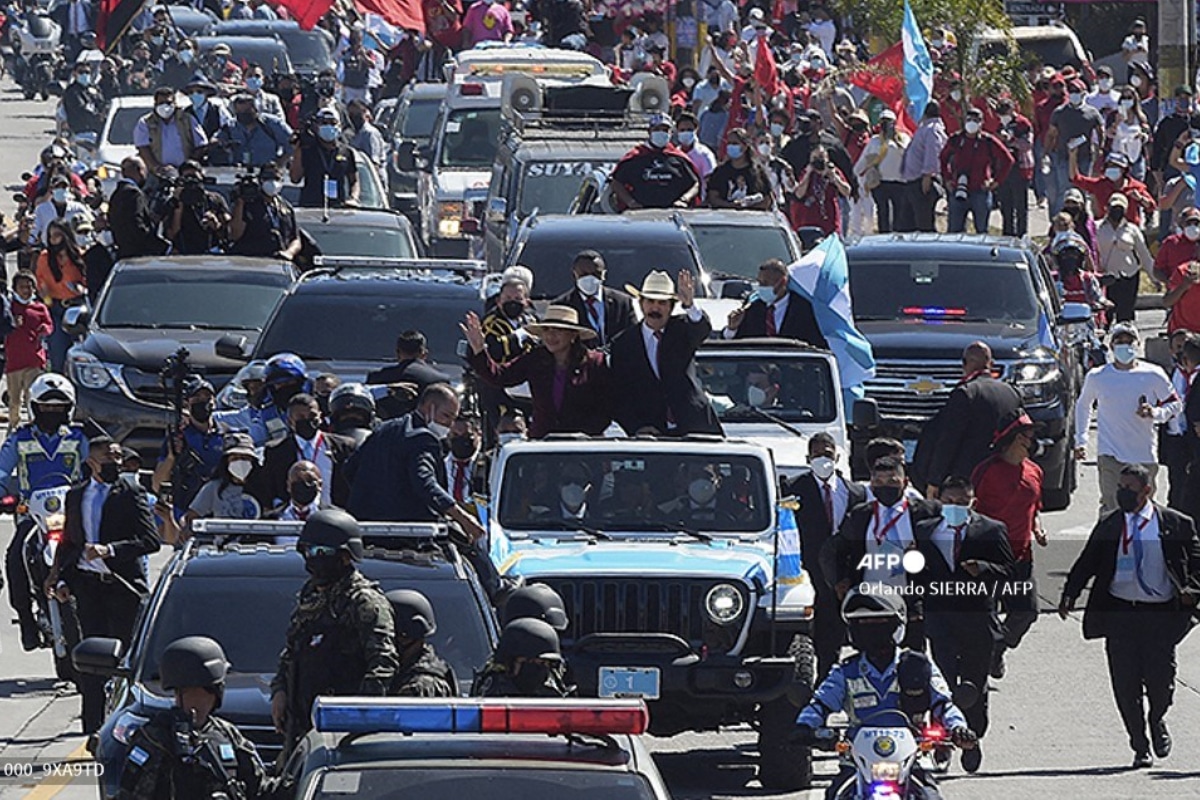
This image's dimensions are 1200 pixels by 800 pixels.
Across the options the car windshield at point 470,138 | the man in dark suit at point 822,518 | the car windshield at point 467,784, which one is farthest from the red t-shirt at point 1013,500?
the car windshield at point 470,138

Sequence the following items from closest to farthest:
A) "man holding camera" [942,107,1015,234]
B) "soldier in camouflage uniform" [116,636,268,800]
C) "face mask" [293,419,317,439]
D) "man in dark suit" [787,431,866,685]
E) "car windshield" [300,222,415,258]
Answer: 1. "soldier in camouflage uniform" [116,636,268,800]
2. "man in dark suit" [787,431,866,685]
3. "face mask" [293,419,317,439]
4. "car windshield" [300,222,415,258]
5. "man holding camera" [942,107,1015,234]

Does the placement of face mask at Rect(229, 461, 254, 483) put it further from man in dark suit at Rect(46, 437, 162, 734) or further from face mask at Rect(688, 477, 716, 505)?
face mask at Rect(688, 477, 716, 505)

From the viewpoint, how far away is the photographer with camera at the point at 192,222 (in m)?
24.7

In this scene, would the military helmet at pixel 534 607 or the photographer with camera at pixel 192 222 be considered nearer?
the military helmet at pixel 534 607

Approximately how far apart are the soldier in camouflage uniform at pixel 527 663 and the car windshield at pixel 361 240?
1552 centimetres

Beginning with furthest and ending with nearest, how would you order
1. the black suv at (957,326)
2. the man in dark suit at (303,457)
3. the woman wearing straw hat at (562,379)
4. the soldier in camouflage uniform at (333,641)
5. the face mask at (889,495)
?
the black suv at (957,326)
the woman wearing straw hat at (562,379)
the man in dark suit at (303,457)
the face mask at (889,495)
the soldier in camouflage uniform at (333,641)

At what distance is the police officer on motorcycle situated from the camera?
52.5 ft

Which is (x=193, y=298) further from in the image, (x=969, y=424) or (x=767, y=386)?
(x=969, y=424)

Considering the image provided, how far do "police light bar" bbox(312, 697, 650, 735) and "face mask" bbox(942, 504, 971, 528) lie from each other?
6693 millimetres

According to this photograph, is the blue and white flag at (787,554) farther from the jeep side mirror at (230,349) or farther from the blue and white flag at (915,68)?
the blue and white flag at (915,68)

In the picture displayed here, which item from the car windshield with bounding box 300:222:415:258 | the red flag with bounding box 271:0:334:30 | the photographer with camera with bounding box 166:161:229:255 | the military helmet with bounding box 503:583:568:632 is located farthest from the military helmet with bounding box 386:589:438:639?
the red flag with bounding box 271:0:334:30

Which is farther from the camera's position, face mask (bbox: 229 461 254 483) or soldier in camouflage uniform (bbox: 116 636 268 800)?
face mask (bbox: 229 461 254 483)

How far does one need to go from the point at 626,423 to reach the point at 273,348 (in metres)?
4.48

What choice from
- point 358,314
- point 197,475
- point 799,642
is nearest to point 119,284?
point 358,314
